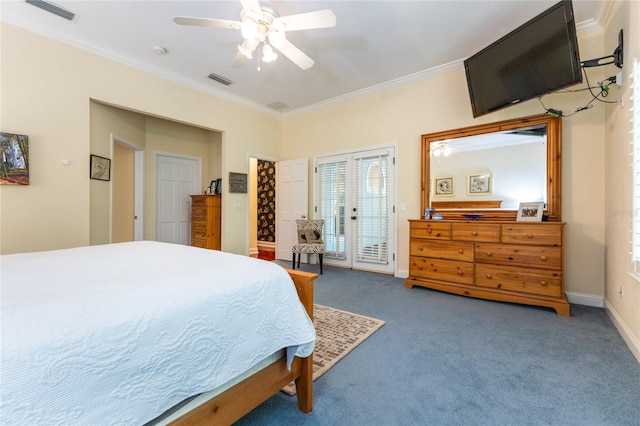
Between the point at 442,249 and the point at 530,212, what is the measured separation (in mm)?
989

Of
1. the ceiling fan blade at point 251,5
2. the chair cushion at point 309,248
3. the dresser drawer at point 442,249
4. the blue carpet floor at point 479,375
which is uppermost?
the ceiling fan blade at point 251,5

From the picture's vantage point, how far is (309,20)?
2.11 metres

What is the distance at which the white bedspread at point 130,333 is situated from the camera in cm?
71

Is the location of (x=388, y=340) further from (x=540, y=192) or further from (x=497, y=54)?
(x=497, y=54)

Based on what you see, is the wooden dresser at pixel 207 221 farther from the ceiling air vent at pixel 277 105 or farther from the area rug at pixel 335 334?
the area rug at pixel 335 334

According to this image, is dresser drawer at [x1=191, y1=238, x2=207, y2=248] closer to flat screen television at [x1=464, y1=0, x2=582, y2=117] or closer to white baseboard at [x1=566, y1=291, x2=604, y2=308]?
flat screen television at [x1=464, y1=0, x2=582, y2=117]

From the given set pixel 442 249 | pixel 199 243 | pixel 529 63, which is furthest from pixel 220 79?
pixel 442 249

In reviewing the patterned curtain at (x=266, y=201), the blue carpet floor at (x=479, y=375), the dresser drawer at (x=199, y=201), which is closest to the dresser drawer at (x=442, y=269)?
the blue carpet floor at (x=479, y=375)

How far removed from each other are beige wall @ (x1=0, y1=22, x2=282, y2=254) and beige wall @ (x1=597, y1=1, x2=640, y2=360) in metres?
4.84

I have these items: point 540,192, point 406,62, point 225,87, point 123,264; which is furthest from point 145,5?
point 540,192

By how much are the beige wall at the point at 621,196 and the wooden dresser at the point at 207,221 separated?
5.02m

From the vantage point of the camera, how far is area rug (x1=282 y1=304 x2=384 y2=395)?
6.16ft

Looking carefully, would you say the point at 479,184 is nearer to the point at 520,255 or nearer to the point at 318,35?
the point at 520,255

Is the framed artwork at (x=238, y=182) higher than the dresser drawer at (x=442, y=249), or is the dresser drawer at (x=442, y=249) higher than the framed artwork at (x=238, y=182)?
the framed artwork at (x=238, y=182)
